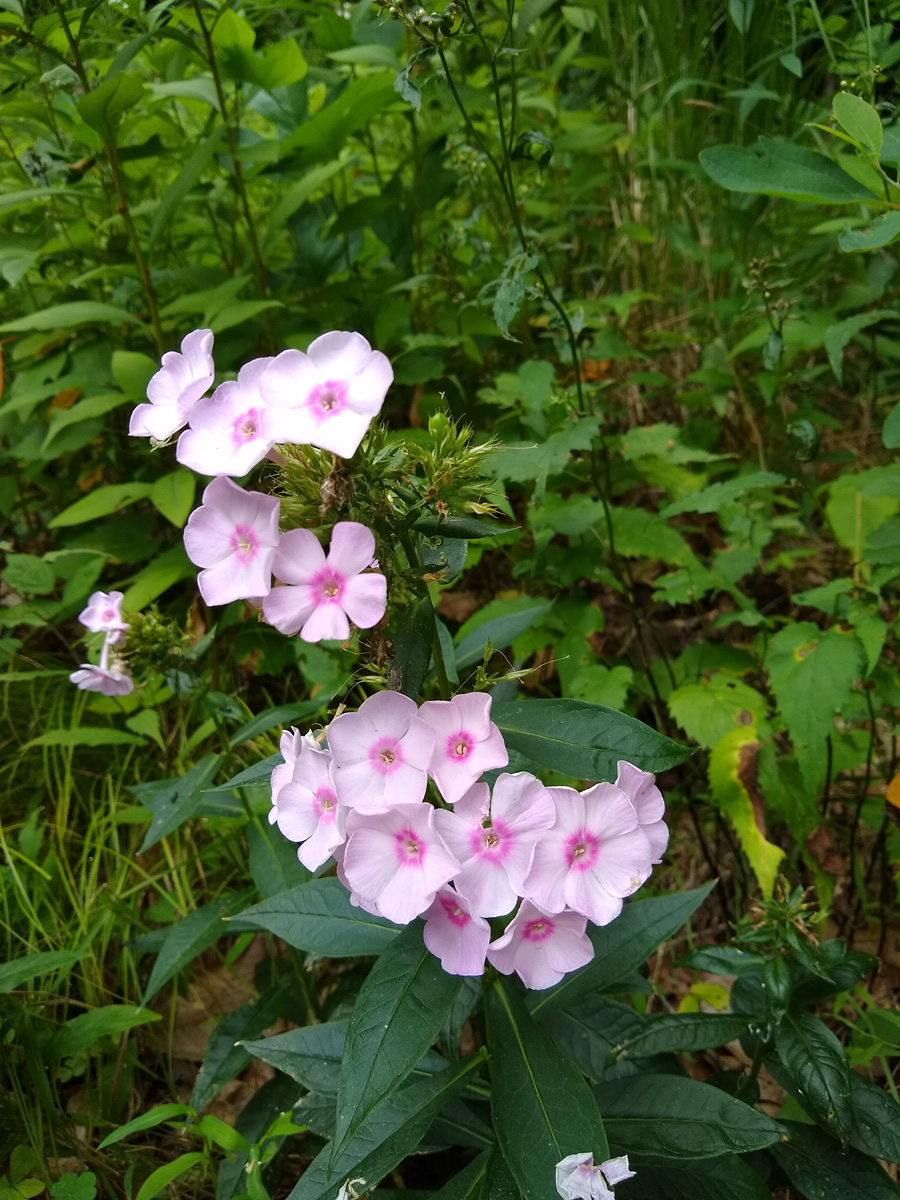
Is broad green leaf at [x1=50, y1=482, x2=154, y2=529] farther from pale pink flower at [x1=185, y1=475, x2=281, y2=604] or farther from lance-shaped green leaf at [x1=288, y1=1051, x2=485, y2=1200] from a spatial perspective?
lance-shaped green leaf at [x1=288, y1=1051, x2=485, y2=1200]

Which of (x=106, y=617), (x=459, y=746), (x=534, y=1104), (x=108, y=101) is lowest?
(x=534, y=1104)

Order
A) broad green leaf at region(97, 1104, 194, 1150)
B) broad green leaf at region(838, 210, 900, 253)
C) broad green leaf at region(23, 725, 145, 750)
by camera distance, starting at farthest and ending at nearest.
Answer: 1. broad green leaf at region(23, 725, 145, 750)
2. broad green leaf at region(97, 1104, 194, 1150)
3. broad green leaf at region(838, 210, 900, 253)

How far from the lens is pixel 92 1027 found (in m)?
1.47

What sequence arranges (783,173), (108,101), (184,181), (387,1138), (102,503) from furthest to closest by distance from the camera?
(102,503)
(184,181)
(108,101)
(783,173)
(387,1138)

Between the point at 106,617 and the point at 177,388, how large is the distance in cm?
72

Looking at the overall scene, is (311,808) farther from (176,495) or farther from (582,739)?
(176,495)

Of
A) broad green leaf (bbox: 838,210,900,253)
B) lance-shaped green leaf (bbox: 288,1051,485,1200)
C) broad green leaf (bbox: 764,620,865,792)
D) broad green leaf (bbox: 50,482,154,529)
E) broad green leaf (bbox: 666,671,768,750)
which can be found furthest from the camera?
broad green leaf (bbox: 50,482,154,529)

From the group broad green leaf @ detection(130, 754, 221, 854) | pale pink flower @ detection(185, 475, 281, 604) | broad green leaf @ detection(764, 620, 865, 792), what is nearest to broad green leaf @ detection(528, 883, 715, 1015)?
broad green leaf @ detection(764, 620, 865, 792)

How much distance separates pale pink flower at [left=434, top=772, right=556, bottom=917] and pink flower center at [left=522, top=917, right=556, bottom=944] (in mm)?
90

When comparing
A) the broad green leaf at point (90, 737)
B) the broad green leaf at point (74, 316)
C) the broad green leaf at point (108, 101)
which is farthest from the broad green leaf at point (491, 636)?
the broad green leaf at point (108, 101)

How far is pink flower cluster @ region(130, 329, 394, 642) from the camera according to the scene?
0.82 m

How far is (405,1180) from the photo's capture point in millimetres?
1414

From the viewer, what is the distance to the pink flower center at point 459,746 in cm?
87

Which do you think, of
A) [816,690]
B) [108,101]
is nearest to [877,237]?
[816,690]
